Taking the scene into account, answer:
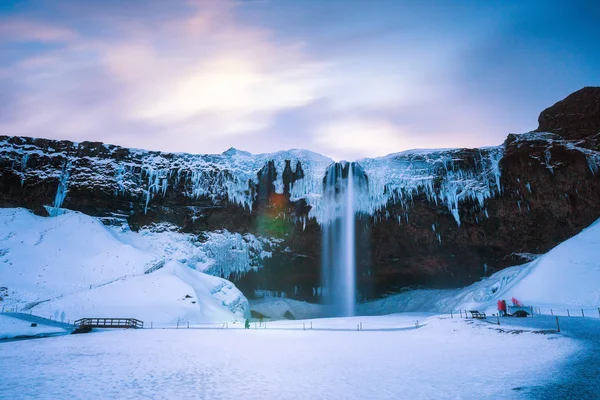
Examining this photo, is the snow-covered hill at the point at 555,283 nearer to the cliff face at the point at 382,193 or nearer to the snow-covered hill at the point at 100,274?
the cliff face at the point at 382,193

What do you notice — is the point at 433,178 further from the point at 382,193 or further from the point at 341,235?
the point at 341,235

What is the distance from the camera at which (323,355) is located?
48.0 feet

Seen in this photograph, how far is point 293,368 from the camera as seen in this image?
39.2ft

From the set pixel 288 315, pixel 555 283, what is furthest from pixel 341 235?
pixel 555 283

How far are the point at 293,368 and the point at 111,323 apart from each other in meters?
21.7

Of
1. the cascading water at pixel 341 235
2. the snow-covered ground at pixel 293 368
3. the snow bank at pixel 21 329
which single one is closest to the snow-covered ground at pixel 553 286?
the cascading water at pixel 341 235

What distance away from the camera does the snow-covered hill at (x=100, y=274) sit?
33.2m

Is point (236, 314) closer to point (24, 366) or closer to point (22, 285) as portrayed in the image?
point (22, 285)

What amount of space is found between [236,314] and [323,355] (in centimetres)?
2671

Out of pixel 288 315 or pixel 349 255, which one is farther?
pixel 349 255

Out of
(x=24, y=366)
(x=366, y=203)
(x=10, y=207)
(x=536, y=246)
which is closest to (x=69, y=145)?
(x=10, y=207)

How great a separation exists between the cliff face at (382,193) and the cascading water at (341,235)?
1063 mm

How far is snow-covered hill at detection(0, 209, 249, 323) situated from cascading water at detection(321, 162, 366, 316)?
1549cm

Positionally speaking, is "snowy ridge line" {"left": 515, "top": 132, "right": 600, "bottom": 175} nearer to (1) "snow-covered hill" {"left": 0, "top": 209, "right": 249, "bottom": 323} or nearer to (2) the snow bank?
(1) "snow-covered hill" {"left": 0, "top": 209, "right": 249, "bottom": 323}
